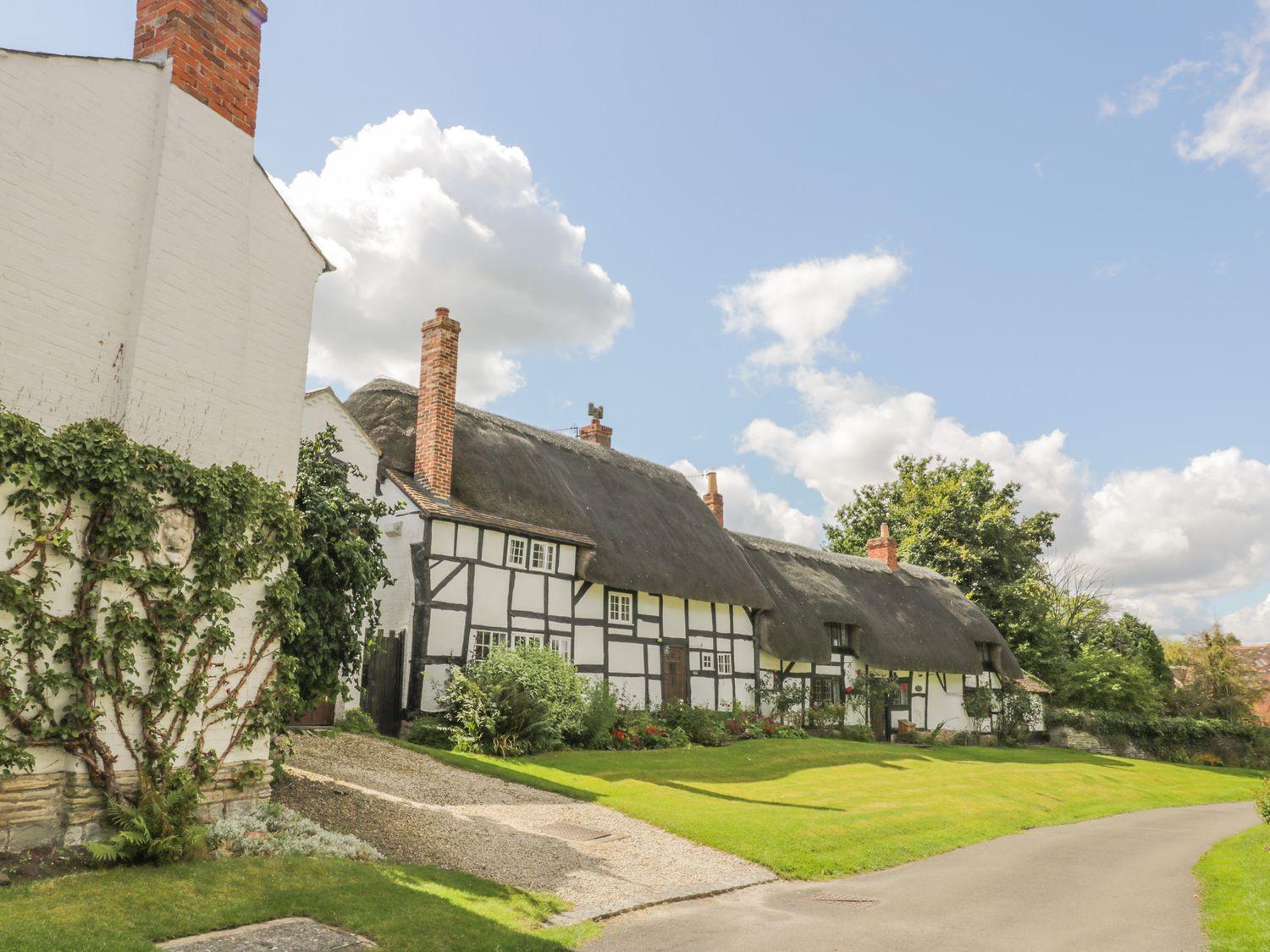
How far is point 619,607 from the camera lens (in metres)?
20.1

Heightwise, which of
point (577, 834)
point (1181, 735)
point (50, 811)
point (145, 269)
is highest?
point (145, 269)

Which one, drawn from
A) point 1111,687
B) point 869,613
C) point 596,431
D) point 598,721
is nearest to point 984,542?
point 1111,687

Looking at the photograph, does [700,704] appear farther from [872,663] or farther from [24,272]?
[24,272]

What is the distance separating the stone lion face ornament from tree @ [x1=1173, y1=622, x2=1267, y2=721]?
39.9 meters

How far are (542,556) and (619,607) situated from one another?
2.64m

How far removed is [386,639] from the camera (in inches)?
643

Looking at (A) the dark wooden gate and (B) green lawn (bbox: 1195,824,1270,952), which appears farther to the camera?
(A) the dark wooden gate

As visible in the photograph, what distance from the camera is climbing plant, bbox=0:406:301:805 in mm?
6750

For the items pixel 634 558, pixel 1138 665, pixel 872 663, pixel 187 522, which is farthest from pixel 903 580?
pixel 187 522

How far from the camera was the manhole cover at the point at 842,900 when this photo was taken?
323 inches

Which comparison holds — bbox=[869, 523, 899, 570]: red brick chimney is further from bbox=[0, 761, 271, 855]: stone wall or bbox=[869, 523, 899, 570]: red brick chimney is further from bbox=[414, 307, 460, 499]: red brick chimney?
bbox=[0, 761, 271, 855]: stone wall

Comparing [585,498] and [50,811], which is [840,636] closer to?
[585,498]

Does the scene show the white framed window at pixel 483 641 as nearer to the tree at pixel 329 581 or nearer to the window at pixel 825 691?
the tree at pixel 329 581

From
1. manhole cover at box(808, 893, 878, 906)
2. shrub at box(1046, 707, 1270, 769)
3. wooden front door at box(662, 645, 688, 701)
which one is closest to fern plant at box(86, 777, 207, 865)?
manhole cover at box(808, 893, 878, 906)
